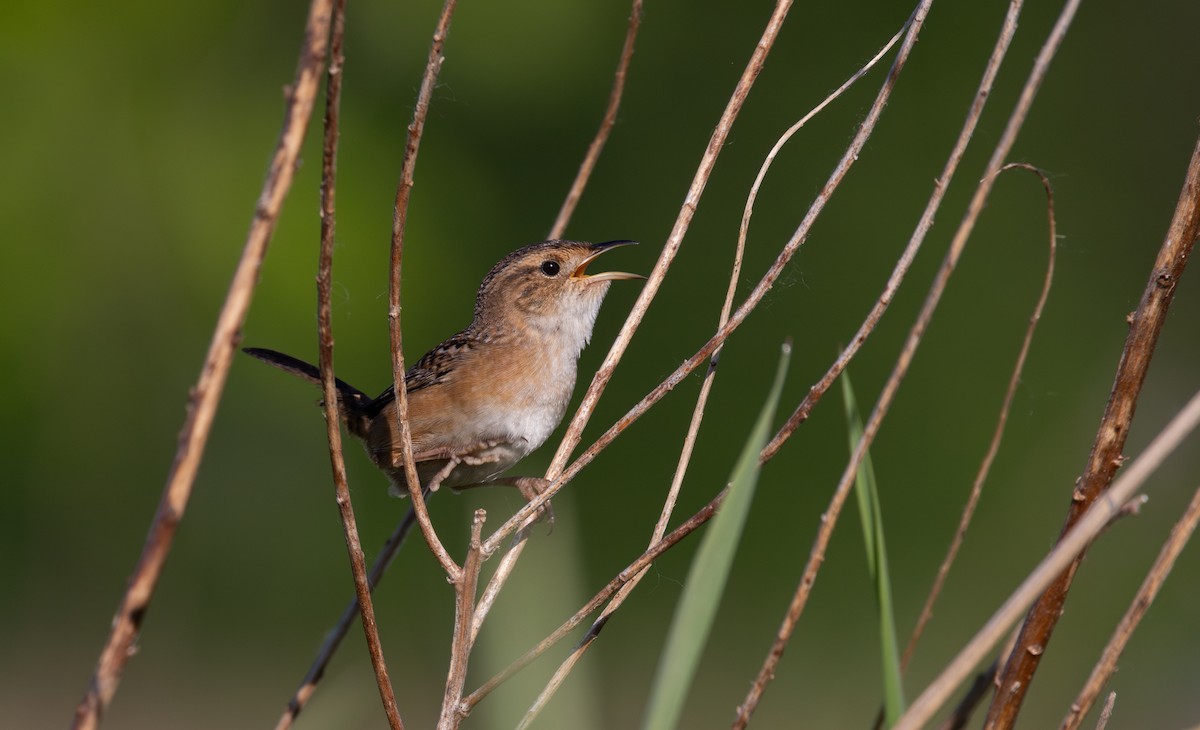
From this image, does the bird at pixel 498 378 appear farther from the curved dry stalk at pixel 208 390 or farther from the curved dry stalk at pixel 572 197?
the curved dry stalk at pixel 208 390

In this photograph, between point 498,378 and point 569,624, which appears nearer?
point 569,624

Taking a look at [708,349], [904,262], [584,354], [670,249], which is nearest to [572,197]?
[670,249]

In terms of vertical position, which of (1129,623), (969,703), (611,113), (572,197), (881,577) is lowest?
(969,703)

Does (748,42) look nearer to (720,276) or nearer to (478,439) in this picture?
(720,276)

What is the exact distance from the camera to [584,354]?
9781 millimetres

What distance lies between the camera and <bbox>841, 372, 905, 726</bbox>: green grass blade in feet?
5.50

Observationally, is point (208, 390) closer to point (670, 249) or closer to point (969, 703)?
point (670, 249)

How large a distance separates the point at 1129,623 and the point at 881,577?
445mm

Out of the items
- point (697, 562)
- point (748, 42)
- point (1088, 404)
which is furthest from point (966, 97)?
point (697, 562)

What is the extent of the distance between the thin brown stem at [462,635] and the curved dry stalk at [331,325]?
3.5 inches

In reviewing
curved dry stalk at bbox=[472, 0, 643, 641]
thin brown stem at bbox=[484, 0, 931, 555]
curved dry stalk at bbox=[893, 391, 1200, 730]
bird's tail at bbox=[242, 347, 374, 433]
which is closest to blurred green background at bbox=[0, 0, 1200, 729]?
bird's tail at bbox=[242, 347, 374, 433]

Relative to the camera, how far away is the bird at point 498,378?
3.55 meters

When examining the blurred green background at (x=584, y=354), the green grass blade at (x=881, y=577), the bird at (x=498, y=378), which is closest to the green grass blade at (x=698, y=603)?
the green grass blade at (x=881, y=577)

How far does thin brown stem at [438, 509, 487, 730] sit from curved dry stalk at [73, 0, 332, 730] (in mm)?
618
